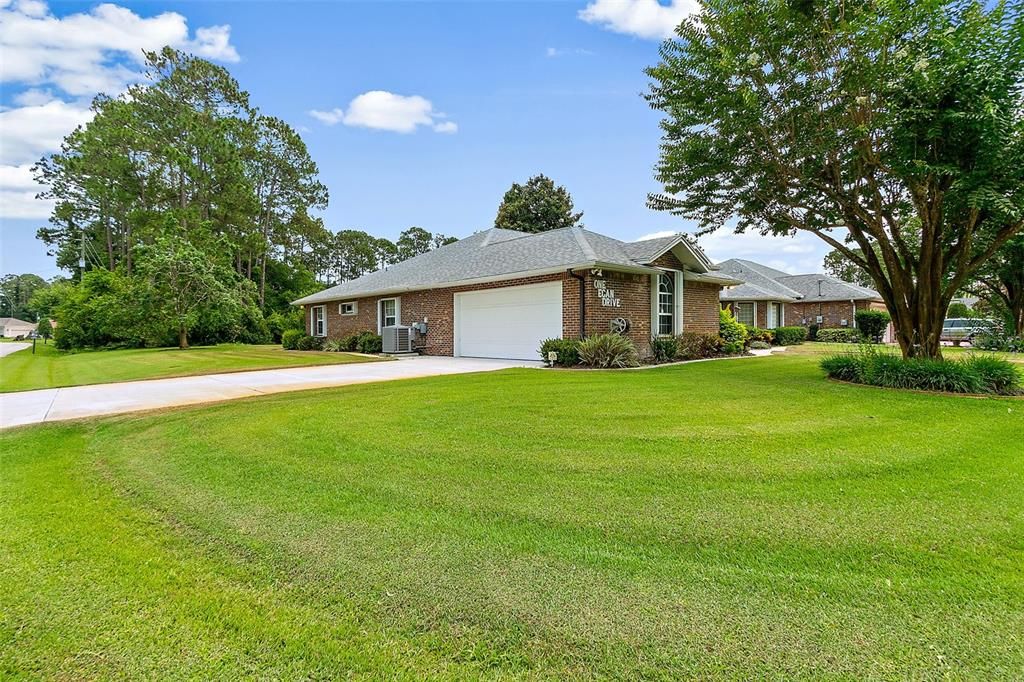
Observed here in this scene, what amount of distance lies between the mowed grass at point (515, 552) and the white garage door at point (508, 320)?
8.70m

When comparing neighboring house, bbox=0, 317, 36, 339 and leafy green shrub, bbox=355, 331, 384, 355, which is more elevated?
neighboring house, bbox=0, 317, 36, 339

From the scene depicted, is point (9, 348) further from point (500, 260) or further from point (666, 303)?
point (666, 303)

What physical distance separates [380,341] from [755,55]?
1464cm

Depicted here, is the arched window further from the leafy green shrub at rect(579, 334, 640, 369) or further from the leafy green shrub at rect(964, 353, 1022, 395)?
the leafy green shrub at rect(964, 353, 1022, 395)

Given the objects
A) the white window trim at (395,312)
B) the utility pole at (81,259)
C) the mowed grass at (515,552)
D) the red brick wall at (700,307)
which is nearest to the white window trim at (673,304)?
the red brick wall at (700,307)

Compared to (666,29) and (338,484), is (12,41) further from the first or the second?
A: (666,29)

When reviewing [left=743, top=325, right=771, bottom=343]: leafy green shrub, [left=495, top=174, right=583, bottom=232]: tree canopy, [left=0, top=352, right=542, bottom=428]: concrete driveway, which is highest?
[left=495, top=174, right=583, bottom=232]: tree canopy

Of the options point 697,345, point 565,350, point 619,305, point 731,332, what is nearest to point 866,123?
point 619,305

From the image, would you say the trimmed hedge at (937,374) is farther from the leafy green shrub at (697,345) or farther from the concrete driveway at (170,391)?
the concrete driveway at (170,391)

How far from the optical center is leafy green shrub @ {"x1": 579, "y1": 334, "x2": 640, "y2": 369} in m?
11.9

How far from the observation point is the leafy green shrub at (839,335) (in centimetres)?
2503

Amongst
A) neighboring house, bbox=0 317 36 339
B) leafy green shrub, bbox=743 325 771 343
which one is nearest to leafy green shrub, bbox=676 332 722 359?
leafy green shrub, bbox=743 325 771 343

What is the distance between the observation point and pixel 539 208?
3488cm

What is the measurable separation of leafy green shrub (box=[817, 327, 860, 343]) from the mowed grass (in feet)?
76.0
